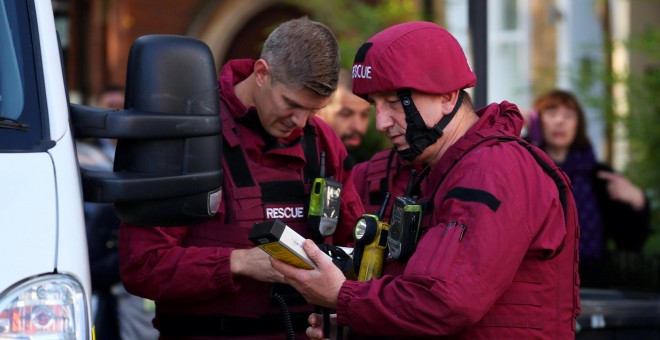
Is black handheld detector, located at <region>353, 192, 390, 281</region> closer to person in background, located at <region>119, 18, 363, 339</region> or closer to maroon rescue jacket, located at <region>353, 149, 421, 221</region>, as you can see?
person in background, located at <region>119, 18, 363, 339</region>

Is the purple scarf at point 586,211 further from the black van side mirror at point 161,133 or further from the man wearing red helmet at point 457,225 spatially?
the black van side mirror at point 161,133

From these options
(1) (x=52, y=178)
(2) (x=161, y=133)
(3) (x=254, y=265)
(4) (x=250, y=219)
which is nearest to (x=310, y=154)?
(4) (x=250, y=219)

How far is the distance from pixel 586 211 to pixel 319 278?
3.30 meters

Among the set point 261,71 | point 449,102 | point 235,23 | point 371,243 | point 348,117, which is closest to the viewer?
point 449,102

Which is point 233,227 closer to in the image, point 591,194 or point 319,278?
point 319,278

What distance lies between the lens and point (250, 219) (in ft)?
11.9

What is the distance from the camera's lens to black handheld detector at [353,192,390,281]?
324 cm

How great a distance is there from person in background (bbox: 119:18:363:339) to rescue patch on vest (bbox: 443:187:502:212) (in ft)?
2.32

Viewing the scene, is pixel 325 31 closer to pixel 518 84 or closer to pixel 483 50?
pixel 483 50

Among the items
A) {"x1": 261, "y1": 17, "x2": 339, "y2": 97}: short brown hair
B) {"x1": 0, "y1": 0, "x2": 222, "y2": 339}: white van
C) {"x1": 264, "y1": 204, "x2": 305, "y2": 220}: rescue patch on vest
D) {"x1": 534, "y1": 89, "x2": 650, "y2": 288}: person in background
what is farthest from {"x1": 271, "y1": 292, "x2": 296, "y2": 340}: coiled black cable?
{"x1": 534, "y1": 89, "x2": 650, "y2": 288}: person in background

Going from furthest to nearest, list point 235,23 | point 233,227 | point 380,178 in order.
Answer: point 235,23 → point 380,178 → point 233,227

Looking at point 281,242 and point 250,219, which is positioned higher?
point 281,242

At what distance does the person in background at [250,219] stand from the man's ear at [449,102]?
612 mm

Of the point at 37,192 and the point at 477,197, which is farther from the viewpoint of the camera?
the point at 477,197
